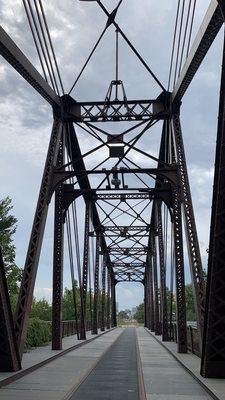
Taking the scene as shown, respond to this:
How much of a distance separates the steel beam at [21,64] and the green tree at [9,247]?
15.2 metres

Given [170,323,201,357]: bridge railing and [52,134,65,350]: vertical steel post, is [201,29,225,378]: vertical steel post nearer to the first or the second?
[170,323,201,357]: bridge railing

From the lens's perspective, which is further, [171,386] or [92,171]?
[92,171]

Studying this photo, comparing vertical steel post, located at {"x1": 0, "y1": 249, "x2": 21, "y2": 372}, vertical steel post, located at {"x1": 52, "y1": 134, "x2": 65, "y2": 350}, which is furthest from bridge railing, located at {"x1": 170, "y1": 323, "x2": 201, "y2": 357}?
vertical steel post, located at {"x1": 0, "y1": 249, "x2": 21, "y2": 372}

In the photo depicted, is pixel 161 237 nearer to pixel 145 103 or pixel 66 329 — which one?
pixel 66 329

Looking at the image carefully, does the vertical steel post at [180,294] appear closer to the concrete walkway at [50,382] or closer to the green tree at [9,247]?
the concrete walkway at [50,382]

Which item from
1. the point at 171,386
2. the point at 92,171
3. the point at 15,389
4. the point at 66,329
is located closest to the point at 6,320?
the point at 15,389

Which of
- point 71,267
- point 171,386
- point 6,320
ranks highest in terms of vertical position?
point 71,267

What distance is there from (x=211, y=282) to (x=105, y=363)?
22.8 ft

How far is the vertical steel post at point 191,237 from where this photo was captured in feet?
50.2

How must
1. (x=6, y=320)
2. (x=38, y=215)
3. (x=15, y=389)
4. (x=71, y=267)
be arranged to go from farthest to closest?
(x=71, y=267), (x=38, y=215), (x=6, y=320), (x=15, y=389)

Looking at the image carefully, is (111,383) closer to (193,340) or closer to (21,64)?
(193,340)

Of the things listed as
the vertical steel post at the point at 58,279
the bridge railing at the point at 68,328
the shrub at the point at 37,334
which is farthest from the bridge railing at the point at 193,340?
the bridge railing at the point at 68,328

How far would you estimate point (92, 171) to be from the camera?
19312mm

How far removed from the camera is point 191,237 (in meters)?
16.2
